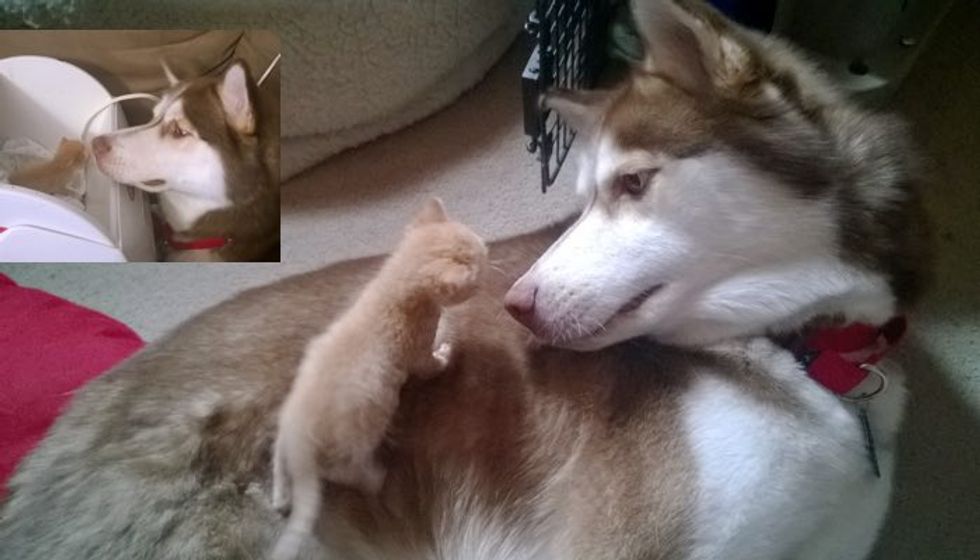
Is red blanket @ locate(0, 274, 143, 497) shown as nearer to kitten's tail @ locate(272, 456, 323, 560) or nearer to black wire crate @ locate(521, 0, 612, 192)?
kitten's tail @ locate(272, 456, 323, 560)

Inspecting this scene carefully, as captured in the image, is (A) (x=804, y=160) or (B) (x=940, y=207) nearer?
(A) (x=804, y=160)

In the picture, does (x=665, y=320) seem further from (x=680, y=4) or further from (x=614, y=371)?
(x=680, y=4)

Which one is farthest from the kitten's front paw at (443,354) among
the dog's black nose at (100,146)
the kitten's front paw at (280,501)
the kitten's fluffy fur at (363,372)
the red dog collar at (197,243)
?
the dog's black nose at (100,146)

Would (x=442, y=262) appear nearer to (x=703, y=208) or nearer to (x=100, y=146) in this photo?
(x=703, y=208)

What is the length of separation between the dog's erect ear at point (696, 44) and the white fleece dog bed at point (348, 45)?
75cm

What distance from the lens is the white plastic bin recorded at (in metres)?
1.56

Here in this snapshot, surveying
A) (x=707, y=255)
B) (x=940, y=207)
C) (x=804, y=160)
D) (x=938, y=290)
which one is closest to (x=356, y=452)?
(x=707, y=255)

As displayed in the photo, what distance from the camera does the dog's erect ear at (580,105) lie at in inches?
51.2

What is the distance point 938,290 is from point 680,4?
95 centimetres

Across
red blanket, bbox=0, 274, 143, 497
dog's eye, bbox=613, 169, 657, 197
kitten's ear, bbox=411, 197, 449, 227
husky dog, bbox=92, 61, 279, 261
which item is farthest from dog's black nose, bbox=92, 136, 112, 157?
dog's eye, bbox=613, 169, 657, 197

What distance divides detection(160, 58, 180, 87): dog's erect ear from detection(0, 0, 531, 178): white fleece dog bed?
8 cm

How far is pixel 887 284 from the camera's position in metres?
1.14

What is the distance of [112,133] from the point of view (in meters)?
1.57

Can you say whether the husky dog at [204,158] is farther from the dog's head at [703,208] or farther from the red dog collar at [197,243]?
the dog's head at [703,208]
